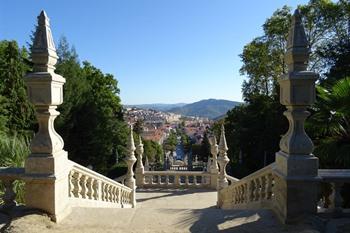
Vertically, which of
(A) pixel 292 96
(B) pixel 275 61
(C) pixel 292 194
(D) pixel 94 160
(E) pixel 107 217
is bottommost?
(D) pixel 94 160

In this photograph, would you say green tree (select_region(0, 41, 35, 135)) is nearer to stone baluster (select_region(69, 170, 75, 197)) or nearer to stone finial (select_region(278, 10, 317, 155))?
stone baluster (select_region(69, 170, 75, 197))

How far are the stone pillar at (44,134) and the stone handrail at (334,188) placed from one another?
3.62 metres

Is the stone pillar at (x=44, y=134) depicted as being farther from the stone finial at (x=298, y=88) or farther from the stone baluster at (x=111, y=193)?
the stone baluster at (x=111, y=193)

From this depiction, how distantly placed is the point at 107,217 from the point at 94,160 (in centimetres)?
2489

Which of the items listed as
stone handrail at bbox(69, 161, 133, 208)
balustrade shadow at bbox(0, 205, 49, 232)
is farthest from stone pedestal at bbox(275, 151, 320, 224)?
stone handrail at bbox(69, 161, 133, 208)

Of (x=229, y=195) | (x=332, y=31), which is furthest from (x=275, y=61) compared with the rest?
(x=229, y=195)

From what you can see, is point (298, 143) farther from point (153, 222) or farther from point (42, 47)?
point (42, 47)

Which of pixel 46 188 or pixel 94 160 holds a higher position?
pixel 46 188

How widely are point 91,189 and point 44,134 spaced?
2.82m

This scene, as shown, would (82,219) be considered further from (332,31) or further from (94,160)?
(332,31)

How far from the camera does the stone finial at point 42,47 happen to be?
15.1ft

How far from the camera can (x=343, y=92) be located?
20.5 feet

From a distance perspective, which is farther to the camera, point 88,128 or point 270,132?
point 88,128

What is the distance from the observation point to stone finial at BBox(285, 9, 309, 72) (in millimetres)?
4523
